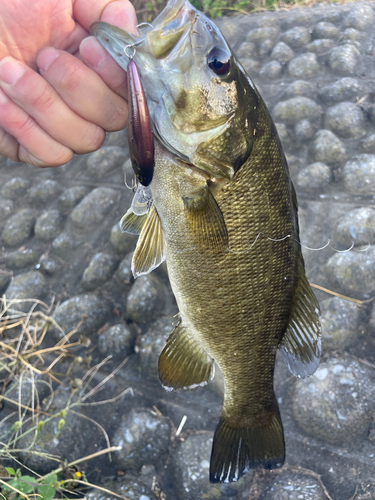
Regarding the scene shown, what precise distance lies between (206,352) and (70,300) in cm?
153

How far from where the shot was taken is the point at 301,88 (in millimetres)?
3221

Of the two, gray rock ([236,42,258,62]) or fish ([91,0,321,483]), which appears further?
gray rock ([236,42,258,62])

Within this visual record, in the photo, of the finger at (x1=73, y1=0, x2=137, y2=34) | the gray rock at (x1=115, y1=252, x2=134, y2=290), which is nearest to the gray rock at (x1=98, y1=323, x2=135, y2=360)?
the gray rock at (x1=115, y1=252, x2=134, y2=290)

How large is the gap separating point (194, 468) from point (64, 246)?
2030 millimetres

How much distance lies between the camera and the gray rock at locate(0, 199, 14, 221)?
3479mm

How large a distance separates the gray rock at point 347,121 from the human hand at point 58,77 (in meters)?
2.19

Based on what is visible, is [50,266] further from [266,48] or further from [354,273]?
[266,48]

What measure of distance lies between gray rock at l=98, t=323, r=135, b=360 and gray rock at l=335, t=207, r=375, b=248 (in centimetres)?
164

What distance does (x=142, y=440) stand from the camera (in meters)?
2.03

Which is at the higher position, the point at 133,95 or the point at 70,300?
the point at 133,95

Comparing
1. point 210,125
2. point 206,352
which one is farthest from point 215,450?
point 210,125

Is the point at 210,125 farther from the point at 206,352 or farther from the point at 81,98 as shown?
the point at 206,352

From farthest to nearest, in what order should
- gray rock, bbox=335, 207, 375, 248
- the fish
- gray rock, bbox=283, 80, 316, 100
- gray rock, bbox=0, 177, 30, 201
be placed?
gray rock, bbox=0, 177, 30, 201, gray rock, bbox=283, 80, 316, 100, gray rock, bbox=335, 207, 375, 248, the fish

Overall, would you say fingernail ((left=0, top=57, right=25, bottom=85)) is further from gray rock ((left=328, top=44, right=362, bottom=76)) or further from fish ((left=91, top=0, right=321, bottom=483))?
gray rock ((left=328, top=44, right=362, bottom=76))
